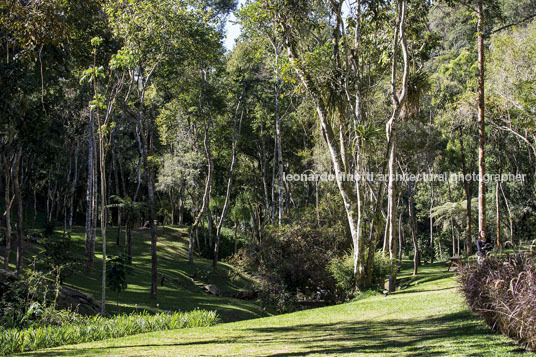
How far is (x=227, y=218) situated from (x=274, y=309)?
2681 cm

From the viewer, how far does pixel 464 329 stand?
7.04 meters

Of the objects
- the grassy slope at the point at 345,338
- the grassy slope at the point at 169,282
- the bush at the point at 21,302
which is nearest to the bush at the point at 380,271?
the grassy slope at the point at 345,338

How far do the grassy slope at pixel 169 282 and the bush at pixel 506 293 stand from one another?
837 cm

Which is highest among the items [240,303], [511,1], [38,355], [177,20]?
[511,1]

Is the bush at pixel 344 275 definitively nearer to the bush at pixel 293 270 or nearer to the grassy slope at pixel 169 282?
the bush at pixel 293 270

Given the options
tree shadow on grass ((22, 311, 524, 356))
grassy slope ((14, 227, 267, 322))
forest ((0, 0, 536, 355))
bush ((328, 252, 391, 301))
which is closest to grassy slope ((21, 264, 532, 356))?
tree shadow on grass ((22, 311, 524, 356))

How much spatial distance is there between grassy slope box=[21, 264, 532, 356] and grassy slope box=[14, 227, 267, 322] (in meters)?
4.41

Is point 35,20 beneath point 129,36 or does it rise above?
beneath

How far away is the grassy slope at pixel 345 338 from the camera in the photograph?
6281 millimetres

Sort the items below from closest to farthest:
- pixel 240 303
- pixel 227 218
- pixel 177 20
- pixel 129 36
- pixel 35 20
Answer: pixel 35 20, pixel 129 36, pixel 177 20, pixel 240 303, pixel 227 218

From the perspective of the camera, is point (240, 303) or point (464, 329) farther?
point (240, 303)

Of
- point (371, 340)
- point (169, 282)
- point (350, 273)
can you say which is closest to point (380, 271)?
point (350, 273)

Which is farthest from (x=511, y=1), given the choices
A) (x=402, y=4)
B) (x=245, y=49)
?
(x=402, y=4)

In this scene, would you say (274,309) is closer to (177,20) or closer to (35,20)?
(177,20)
